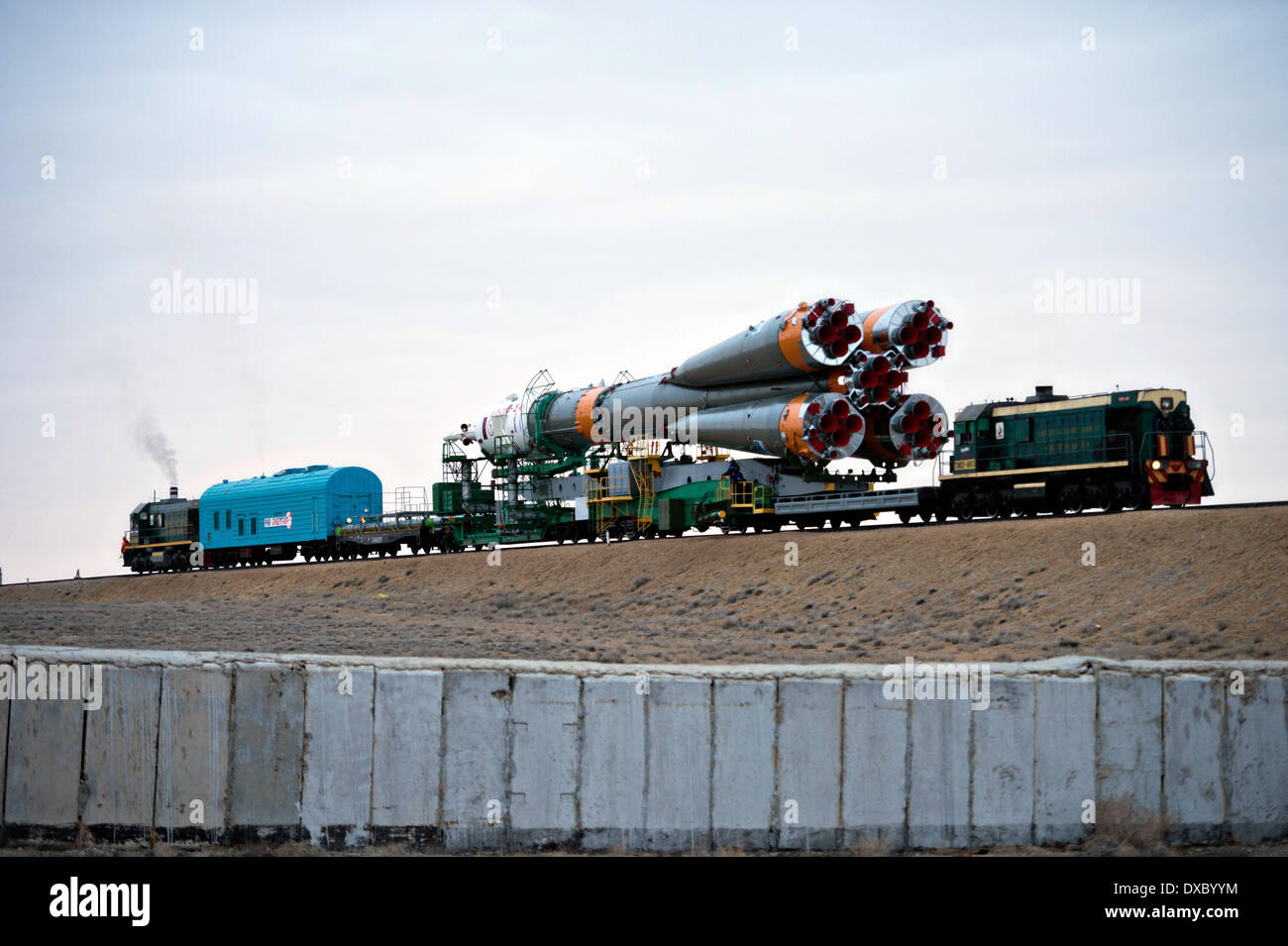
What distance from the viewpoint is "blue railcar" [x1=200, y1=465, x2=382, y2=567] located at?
51.2 metres

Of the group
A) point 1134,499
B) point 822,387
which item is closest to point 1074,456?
point 1134,499

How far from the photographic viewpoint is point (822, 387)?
1395 inches

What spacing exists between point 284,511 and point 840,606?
105 ft

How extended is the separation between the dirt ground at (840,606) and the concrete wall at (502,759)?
5420mm

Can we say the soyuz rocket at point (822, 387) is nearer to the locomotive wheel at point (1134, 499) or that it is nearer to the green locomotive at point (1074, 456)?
the green locomotive at point (1074, 456)

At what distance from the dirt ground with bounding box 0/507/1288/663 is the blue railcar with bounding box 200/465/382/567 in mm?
14614

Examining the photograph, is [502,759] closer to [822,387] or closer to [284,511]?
[822,387]

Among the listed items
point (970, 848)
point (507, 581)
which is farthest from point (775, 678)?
point (507, 581)

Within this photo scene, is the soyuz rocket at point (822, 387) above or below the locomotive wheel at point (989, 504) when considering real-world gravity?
above

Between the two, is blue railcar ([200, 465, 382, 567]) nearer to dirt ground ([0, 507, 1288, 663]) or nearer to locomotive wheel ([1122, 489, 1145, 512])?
dirt ground ([0, 507, 1288, 663])

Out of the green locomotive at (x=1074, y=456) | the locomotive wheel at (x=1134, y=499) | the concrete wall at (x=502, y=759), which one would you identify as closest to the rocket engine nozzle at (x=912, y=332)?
the green locomotive at (x=1074, y=456)

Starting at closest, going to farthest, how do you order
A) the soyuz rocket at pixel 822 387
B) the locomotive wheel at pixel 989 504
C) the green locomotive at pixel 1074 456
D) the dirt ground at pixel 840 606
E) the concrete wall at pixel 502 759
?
the concrete wall at pixel 502 759
the dirt ground at pixel 840 606
the green locomotive at pixel 1074 456
the locomotive wheel at pixel 989 504
the soyuz rocket at pixel 822 387

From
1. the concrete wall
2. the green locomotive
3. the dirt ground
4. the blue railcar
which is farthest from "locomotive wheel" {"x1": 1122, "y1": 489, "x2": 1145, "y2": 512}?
the blue railcar

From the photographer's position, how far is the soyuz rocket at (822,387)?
34.1m
